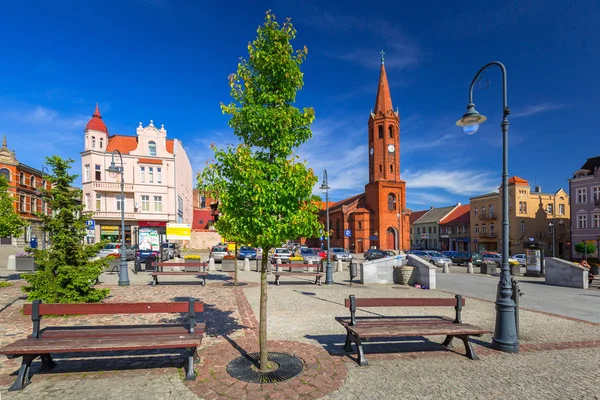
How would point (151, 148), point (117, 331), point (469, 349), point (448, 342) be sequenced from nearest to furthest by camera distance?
point (117, 331) < point (469, 349) < point (448, 342) < point (151, 148)

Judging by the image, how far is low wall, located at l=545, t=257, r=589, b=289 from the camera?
15241 millimetres

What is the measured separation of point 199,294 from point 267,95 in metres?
9.47

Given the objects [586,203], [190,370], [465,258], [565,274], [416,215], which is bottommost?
[465,258]

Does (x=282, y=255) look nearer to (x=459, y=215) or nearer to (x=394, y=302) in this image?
(x=394, y=302)

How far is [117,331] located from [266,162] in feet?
12.1

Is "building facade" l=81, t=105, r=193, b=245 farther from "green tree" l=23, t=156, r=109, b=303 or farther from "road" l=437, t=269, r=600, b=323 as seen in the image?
"road" l=437, t=269, r=600, b=323

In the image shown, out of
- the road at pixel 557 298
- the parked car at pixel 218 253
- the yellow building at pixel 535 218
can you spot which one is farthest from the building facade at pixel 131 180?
the yellow building at pixel 535 218

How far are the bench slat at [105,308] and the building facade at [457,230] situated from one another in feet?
202

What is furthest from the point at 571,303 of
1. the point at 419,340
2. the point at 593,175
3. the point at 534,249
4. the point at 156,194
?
the point at 156,194

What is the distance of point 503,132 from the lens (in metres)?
6.78

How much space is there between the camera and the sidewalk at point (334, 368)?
14.7ft

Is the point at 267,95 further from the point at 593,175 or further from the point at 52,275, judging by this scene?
the point at 593,175

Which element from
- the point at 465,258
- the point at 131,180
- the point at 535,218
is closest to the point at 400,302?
the point at 465,258

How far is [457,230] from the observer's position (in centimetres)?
6138
